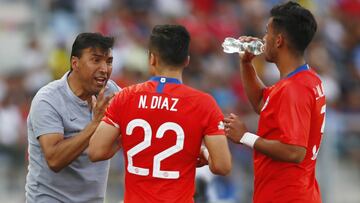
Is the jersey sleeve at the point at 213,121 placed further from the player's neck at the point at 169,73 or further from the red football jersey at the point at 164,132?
the player's neck at the point at 169,73

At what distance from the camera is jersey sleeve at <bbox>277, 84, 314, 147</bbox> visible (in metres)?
6.56

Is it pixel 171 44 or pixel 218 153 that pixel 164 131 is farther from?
pixel 171 44

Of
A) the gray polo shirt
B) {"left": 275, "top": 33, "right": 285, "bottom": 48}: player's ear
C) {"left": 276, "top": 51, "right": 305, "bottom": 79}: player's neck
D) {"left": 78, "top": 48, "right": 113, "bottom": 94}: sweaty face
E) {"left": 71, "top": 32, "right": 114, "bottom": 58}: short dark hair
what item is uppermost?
{"left": 275, "top": 33, "right": 285, "bottom": 48}: player's ear

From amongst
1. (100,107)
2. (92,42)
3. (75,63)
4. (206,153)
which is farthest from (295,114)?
(75,63)

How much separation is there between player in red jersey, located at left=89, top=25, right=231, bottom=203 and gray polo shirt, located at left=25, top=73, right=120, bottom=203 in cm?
74

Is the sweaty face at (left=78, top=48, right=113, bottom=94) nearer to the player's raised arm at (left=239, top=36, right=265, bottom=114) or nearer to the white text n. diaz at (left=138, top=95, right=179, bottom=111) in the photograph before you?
the white text n. diaz at (left=138, top=95, right=179, bottom=111)

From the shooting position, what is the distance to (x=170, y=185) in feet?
21.5

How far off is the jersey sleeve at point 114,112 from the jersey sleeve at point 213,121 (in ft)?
1.94

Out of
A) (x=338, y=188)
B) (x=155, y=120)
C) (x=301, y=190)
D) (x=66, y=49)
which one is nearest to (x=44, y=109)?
(x=155, y=120)

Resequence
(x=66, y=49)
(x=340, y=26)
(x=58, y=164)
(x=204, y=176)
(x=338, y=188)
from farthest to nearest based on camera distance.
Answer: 1. (x=340, y=26)
2. (x=66, y=49)
3. (x=338, y=188)
4. (x=204, y=176)
5. (x=58, y=164)

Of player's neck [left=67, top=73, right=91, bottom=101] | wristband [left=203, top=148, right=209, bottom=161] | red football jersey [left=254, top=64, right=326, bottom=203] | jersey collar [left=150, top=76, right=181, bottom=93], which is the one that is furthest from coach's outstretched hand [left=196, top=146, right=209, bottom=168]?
player's neck [left=67, top=73, right=91, bottom=101]

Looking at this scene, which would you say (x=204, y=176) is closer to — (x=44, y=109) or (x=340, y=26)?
(x=44, y=109)

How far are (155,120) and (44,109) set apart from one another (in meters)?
1.13

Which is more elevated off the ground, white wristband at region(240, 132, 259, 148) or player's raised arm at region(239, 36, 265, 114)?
player's raised arm at region(239, 36, 265, 114)
